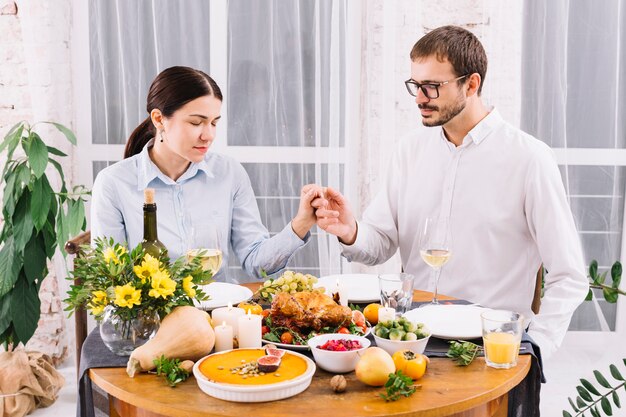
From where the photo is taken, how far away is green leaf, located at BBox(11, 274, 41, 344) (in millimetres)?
2922

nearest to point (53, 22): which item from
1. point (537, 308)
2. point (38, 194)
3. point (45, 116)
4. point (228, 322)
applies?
point (45, 116)

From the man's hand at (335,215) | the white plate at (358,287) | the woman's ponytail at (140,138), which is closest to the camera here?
the white plate at (358,287)

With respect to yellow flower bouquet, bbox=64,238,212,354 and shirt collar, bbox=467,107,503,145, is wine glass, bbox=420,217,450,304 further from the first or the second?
shirt collar, bbox=467,107,503,145

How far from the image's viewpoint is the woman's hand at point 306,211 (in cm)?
228

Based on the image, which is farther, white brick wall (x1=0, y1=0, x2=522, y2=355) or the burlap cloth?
white brick wall (x1=0, y1=0, x2=522, y2=355)

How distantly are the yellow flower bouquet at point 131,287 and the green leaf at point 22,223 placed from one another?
151 centimetres

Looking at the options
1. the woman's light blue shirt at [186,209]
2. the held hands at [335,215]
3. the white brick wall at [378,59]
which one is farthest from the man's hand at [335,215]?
the white brick wall at [378,59]

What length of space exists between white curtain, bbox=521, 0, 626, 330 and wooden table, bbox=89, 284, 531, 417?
2.23 m

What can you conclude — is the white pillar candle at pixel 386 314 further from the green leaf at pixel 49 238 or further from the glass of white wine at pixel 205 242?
the green leaf at pixel 49 238

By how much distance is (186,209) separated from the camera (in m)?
2.45

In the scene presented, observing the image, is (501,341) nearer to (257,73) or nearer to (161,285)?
(161,285)

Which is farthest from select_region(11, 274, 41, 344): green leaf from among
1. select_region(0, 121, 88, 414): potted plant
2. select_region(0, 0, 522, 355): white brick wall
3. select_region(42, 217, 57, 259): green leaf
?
select_region(0, 0, 522, 355): white brick wall

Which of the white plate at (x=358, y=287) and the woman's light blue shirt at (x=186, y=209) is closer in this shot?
the white plate at (x=358, y=287)

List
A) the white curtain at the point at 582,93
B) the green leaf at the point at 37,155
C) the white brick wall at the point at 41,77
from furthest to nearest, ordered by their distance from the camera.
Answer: the white curtain at the point at 582,93
the white brick wall at the point at 41,77
the green leaf at the point at 37,155
